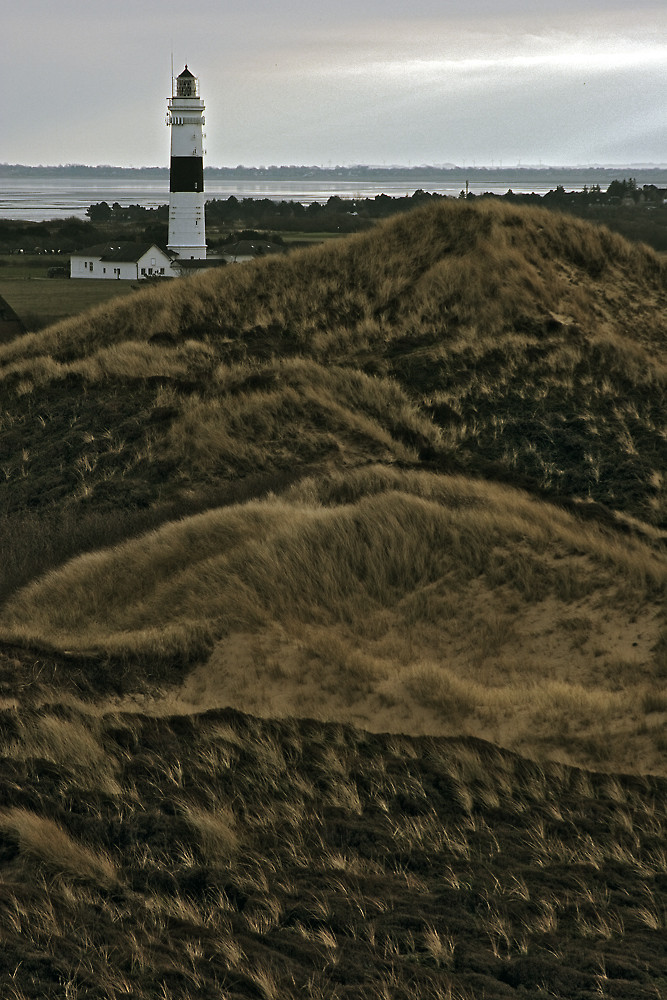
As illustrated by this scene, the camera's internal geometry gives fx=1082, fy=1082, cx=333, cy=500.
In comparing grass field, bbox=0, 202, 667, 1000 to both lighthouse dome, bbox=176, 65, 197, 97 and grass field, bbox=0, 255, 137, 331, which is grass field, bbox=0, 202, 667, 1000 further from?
lighthouse dome, bbox=176, 65, 197, 97

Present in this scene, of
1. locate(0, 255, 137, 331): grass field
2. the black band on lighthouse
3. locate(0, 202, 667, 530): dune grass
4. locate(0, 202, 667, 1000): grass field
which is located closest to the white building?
locate(0, 255, 137, 331): grass field

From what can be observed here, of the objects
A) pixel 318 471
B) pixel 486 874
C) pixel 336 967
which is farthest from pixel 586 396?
pixel 336 967

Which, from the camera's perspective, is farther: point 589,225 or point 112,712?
point 589,225

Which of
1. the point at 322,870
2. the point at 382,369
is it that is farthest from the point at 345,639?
the point at 382,369

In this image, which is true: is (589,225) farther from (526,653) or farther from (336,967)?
(336,967)

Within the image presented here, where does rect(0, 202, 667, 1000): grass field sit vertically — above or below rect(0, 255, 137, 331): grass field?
above

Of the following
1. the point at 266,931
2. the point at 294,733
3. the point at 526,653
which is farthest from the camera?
the point at 526,653
